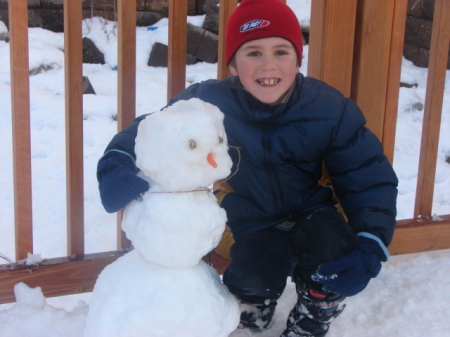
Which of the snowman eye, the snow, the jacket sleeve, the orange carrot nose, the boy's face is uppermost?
the boy's face

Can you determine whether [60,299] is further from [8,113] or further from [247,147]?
[8,113]

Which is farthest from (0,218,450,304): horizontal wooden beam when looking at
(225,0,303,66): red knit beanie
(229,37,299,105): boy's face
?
(225,0,303,66): red knit beanie

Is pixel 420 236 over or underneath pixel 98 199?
over

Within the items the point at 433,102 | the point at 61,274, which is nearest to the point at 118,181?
the point at 61,274

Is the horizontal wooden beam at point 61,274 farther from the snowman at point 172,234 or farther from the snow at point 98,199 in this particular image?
the snowman at point 172,234

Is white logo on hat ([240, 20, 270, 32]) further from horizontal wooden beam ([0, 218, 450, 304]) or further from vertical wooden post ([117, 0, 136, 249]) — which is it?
horizontal wooden beam ([0, 218, 450, 304])

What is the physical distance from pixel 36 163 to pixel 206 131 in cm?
252

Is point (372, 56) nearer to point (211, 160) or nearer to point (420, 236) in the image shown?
point (420, 236)

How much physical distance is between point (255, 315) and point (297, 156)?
0.47 m

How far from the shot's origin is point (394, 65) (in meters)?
1.81

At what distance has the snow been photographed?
1.62 meters

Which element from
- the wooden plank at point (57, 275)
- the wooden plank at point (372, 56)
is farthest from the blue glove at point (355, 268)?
the wooden plank at point (57, 275)

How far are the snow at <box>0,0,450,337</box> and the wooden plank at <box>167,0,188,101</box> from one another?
0.69 meters

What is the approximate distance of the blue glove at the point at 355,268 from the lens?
4.33ft
